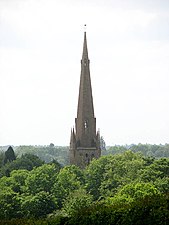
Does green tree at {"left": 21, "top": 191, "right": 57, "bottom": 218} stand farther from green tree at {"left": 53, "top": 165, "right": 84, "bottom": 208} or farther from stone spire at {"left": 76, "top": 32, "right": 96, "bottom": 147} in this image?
stone spire at {"left": 76, "top": 32, "right": 96, "bottom": 147}

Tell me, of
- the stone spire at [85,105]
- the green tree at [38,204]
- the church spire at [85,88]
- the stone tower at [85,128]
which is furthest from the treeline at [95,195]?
the church spire at [85,88]

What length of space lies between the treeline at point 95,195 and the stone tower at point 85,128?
46.8ft

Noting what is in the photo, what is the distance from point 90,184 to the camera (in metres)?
70.2

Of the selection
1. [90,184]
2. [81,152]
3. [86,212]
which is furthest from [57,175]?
[86,212]

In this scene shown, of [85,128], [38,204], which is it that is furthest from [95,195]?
[85,128]

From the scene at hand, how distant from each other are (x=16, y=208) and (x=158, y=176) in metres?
14.5

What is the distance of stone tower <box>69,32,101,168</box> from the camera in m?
91.2

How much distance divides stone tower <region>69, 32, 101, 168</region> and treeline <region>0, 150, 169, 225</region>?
46.8 feet

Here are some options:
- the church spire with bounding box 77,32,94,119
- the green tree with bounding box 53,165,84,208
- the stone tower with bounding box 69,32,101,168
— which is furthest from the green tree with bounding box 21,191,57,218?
the church spire with bounding box 77,32,94,119

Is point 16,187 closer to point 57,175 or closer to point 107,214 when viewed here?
point 57,175

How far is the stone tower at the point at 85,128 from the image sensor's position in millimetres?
91188

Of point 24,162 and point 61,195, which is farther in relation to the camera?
point 24,162

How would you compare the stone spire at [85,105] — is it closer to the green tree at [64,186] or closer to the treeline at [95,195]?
the treeline at [95,195]

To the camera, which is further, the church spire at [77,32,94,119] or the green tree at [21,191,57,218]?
the church spire at [77,32,94,119]
